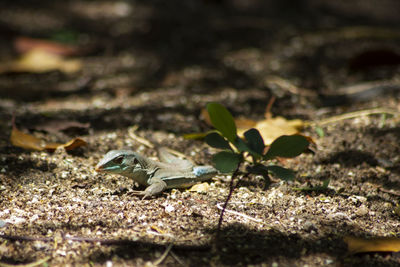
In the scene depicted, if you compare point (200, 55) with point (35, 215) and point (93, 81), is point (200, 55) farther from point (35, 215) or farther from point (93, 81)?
point (35, 215)

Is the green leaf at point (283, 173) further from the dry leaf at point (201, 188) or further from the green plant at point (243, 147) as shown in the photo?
the dry leaf at point (201, 188)

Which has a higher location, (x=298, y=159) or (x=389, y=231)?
(x=298, y=159)

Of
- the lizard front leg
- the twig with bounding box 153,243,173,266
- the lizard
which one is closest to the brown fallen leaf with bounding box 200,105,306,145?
the lizard

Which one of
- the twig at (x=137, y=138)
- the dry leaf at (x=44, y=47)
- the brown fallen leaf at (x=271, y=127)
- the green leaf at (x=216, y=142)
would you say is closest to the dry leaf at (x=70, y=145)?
the twig at (x=137, y=138)

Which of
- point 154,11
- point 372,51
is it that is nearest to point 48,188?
point 372,51

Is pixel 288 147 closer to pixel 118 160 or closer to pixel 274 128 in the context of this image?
pixel 118 160

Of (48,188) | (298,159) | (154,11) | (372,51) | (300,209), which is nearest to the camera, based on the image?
(300,209)
